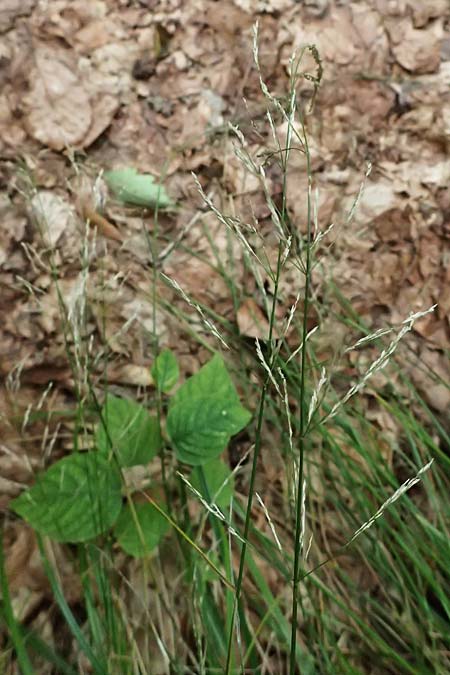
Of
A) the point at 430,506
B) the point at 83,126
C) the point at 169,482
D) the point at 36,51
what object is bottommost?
the point at 430,506

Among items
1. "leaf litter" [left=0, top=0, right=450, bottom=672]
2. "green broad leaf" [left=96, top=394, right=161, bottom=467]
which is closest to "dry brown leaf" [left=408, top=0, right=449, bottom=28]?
"leaf litter" [left=0, top=0, right=450, bottom=672]

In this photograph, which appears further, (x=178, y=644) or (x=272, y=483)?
(x=272, y=483)

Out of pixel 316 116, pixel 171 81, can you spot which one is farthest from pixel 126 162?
pixel 316 116

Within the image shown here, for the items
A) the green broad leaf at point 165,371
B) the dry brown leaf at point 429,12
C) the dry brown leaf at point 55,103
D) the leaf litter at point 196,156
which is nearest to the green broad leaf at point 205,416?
the green broad leaf at point 165,371

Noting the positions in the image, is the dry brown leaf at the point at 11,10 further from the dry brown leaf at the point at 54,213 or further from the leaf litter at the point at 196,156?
the dry brown leaf at the point at 54,213

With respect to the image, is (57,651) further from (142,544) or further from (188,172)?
(188,172)

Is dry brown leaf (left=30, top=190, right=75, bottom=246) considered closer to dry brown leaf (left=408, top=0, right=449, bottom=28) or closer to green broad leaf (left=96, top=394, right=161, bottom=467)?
green broad leaf (left=96, top=394, right=161, bottom=467)
